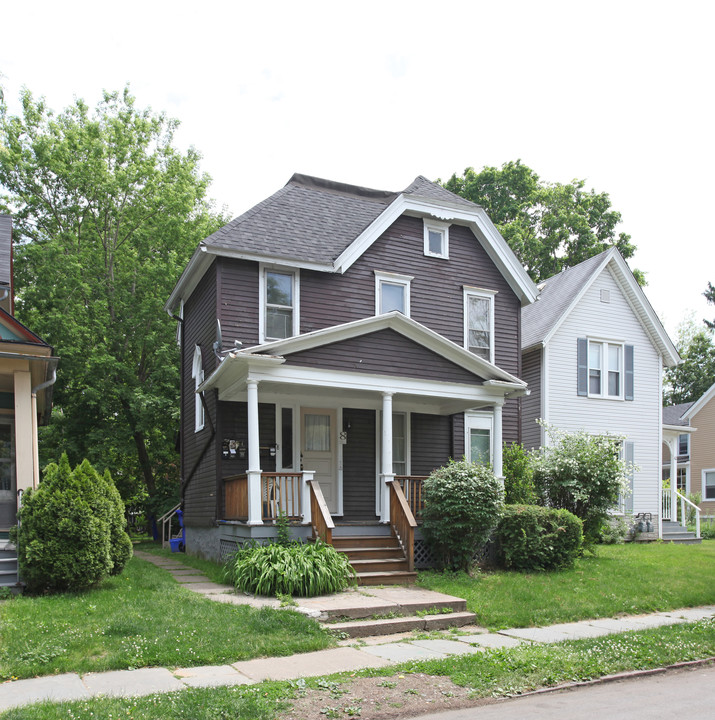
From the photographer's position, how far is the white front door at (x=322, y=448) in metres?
14.6

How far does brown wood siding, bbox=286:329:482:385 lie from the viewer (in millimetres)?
12688

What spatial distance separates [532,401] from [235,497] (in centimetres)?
1042

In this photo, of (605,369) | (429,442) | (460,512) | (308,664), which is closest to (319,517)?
(460,512)

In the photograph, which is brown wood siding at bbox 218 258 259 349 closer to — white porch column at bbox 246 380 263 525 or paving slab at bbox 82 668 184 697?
white porch column at bbox 246 380 263 525

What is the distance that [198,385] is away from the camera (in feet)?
51.6

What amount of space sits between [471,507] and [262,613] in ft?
14.8

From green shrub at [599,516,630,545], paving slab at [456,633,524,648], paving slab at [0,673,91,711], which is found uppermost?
paving slab at [0,673,91,711]

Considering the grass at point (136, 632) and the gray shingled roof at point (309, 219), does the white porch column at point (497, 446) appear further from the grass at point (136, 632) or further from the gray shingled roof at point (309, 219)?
the grass at point (136, 632)

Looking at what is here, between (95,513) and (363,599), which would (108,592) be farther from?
(363,599)

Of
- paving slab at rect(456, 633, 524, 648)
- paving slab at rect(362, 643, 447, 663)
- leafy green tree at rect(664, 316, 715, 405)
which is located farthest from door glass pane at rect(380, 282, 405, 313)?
leafy green tree at rect(664, 316, 715, 405)

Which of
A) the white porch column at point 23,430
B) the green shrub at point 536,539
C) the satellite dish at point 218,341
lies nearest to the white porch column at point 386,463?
the green shrub at point 536,539

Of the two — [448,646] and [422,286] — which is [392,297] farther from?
[448,646]

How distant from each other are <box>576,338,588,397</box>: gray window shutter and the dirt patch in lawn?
15.1 metres

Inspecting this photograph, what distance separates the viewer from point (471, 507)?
1162cm
